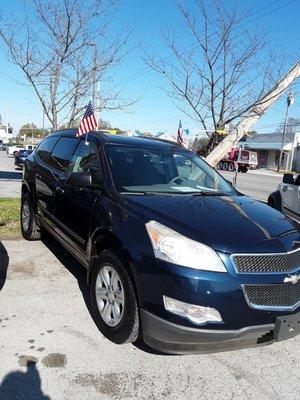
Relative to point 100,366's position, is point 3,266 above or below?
above

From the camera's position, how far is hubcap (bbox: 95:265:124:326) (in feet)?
12.7

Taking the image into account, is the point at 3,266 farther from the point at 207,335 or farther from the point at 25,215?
the point at 207,335

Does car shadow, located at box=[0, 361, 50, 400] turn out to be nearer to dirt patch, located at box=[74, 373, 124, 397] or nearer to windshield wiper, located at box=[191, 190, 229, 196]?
dirt patch, located at box=[74, 373, 124, 397]

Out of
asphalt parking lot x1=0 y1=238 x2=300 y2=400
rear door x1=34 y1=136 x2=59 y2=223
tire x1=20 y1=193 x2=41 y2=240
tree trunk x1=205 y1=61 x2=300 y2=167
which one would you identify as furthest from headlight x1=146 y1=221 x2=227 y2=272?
tree trunk x1=205 y1=61 x2=300 y2=167

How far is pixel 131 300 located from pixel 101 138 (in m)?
2.12

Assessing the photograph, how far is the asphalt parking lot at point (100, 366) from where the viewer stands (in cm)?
327

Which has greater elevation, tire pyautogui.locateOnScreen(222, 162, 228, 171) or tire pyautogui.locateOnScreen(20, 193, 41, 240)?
tire pyautogui.locateOnScreen(20, 193, 41, 240)

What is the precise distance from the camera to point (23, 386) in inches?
128

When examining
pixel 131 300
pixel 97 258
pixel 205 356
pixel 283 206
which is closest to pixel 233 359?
pixel 205 356

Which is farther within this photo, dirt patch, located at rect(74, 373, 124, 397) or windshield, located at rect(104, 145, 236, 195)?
windshield, located at rect(104, 145, 236, 195)

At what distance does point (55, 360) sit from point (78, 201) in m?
1.74

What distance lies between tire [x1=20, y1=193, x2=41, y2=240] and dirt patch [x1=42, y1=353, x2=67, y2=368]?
3416 mm

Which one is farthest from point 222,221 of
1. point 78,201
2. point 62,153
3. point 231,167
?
point 231,167

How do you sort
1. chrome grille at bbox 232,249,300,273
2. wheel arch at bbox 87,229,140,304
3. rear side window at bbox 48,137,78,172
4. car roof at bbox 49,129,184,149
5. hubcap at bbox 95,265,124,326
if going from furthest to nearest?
rear side window at bbox 48,137,78,172
car roof at bbox 49,129,184,149
hubcap at bbox 95,265,124,326
wheel arch at bbox 87,229,140,304
chrome grille at bbox 232,249,300,273
